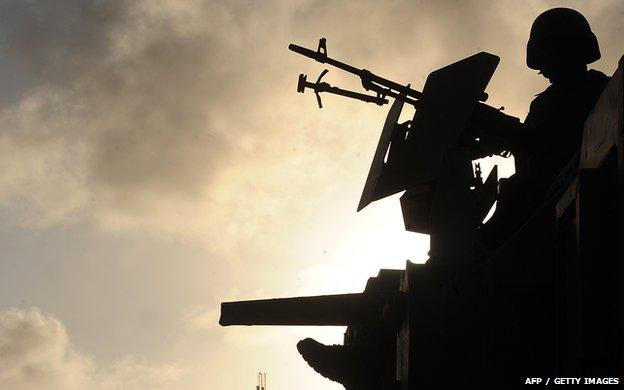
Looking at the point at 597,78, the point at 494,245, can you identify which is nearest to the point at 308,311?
the point at 494,245

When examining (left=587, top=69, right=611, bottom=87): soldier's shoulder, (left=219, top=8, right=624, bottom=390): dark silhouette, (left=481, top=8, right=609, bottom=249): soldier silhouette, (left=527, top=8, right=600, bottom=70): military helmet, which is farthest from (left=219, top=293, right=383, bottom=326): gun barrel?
(left=527, top=8, right=600, bottom=70): military helmet

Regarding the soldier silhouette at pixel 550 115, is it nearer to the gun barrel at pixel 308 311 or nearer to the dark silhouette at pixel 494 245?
the dark silhouette at pixel 494 245

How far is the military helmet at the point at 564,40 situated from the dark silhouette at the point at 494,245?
0.02 meters

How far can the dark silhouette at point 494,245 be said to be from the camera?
5617mm

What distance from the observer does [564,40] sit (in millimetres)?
11656

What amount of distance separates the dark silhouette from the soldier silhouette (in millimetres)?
18

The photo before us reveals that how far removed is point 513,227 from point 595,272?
4613 millimetres

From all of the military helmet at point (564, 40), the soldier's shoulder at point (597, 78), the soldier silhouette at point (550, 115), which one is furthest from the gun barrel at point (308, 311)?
the military helmet at point (564, 40)

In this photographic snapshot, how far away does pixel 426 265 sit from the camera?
8320mm

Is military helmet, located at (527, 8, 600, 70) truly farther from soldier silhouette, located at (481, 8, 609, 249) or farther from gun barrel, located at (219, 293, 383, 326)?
gun barrel, located at (219, 293, 383, 326)

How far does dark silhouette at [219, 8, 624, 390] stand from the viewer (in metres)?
5.62

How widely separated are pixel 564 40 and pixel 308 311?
190 inches

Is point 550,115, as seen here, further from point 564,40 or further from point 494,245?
point 494,245

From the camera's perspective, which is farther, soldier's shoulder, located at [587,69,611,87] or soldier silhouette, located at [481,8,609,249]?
soldier's shoulder, located at [587,69,611,87]
